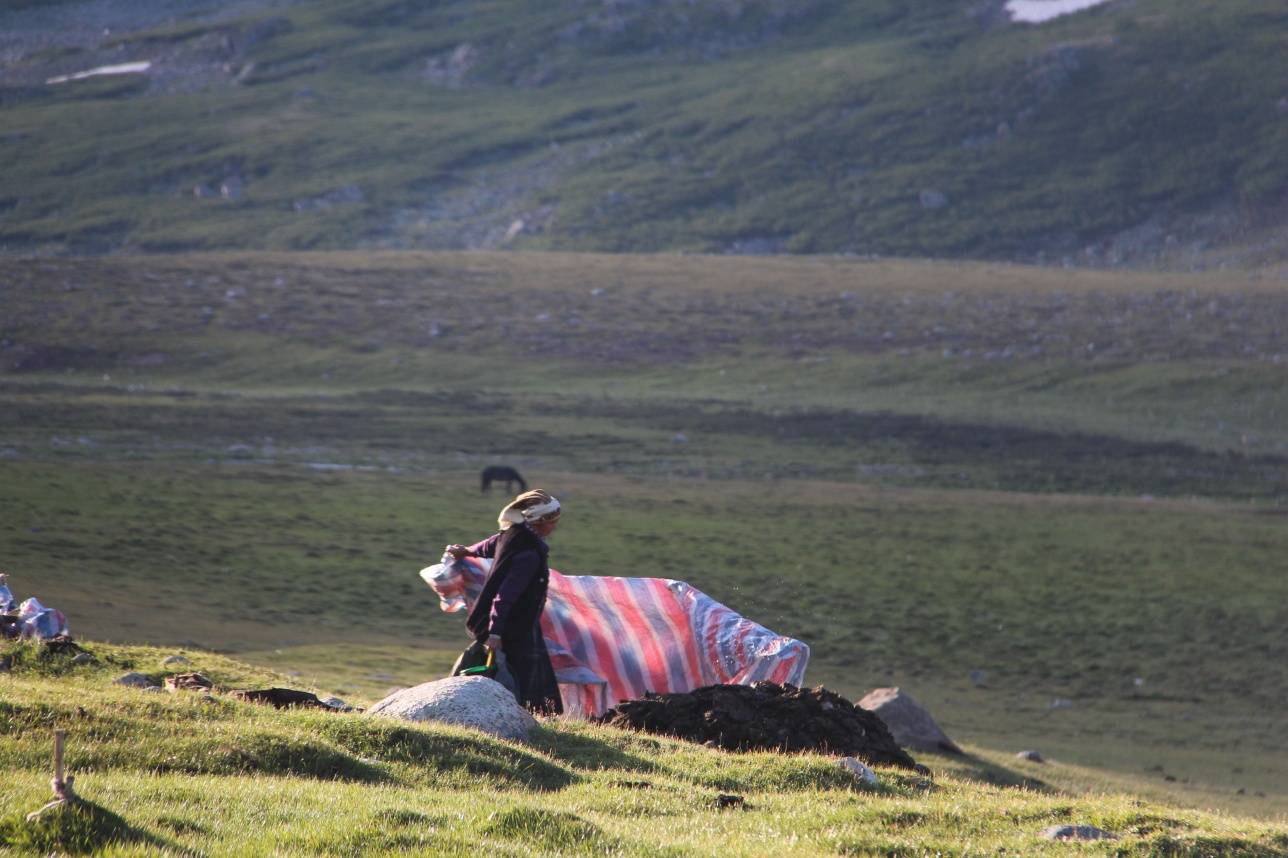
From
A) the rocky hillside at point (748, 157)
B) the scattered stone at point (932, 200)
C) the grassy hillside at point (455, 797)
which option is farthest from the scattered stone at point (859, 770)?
the scattered stone at point (932, 200)

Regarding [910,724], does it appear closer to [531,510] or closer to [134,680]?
[531,510]

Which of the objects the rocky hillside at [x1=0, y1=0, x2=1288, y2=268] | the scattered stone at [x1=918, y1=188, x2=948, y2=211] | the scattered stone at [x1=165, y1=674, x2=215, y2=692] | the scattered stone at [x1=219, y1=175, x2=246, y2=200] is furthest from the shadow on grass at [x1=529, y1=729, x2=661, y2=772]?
the scattered stone at [x1=219, y1=175, x2=246, y2=200]

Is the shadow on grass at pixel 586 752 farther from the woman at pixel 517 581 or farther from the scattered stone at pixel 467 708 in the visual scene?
the woman at pixel 517 581

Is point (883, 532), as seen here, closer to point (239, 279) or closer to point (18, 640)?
point (18, 640)

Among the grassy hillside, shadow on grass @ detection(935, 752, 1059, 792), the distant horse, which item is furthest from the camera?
the distant horse

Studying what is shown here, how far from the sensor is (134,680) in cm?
1420

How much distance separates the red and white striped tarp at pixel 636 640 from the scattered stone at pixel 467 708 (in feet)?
7.29

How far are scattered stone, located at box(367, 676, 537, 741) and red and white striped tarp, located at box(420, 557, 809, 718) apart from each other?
222 centimetres

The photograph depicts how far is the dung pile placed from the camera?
1404cm

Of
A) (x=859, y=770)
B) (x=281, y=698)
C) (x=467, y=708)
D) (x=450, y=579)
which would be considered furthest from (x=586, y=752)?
(x=450, y=579)

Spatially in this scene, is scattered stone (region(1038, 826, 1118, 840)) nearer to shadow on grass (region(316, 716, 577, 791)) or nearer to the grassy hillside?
the grassy hillside

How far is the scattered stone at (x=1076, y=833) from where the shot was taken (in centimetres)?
1069

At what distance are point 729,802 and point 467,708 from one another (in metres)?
2.60

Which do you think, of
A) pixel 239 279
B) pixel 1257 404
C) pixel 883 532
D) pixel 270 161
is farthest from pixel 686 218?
pixel 883 532
